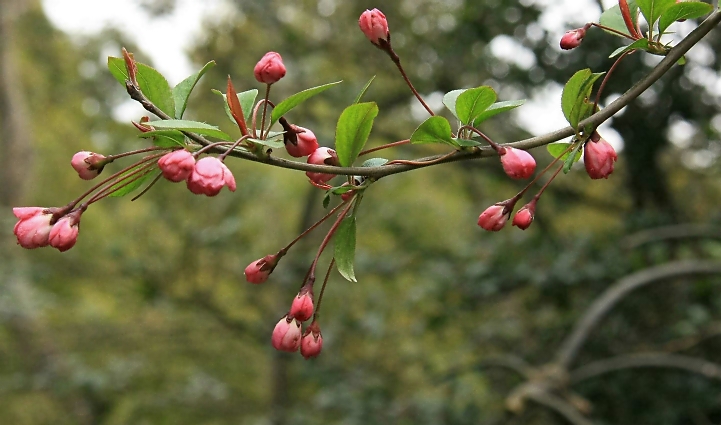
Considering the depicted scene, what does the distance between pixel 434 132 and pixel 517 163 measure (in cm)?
9

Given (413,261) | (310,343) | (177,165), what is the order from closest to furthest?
1. (177,165)
2. (310,343)
3. (413,261)

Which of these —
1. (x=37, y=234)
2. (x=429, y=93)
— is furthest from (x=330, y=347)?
(x=37, y=234)

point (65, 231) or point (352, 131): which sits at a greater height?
point (352, 131)

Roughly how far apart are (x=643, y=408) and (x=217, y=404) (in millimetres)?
3265

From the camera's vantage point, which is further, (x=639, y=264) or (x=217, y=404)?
(x=217, y=404)

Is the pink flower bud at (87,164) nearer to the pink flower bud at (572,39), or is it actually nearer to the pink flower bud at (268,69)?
the pink flower bud at (268,69)

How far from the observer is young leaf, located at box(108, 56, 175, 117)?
2.39ft

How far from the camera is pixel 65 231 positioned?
734 mm

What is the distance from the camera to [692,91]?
275 centimetres

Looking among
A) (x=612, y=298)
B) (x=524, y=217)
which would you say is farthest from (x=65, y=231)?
(x=612, y=298)

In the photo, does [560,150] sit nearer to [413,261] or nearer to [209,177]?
[209,177]

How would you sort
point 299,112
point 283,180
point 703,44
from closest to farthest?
point 703,44 → point 299,112 → point 283,180

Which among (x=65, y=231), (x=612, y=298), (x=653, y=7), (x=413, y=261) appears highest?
(x=413, y=261)

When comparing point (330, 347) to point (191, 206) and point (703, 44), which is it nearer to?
point (191, 206)
